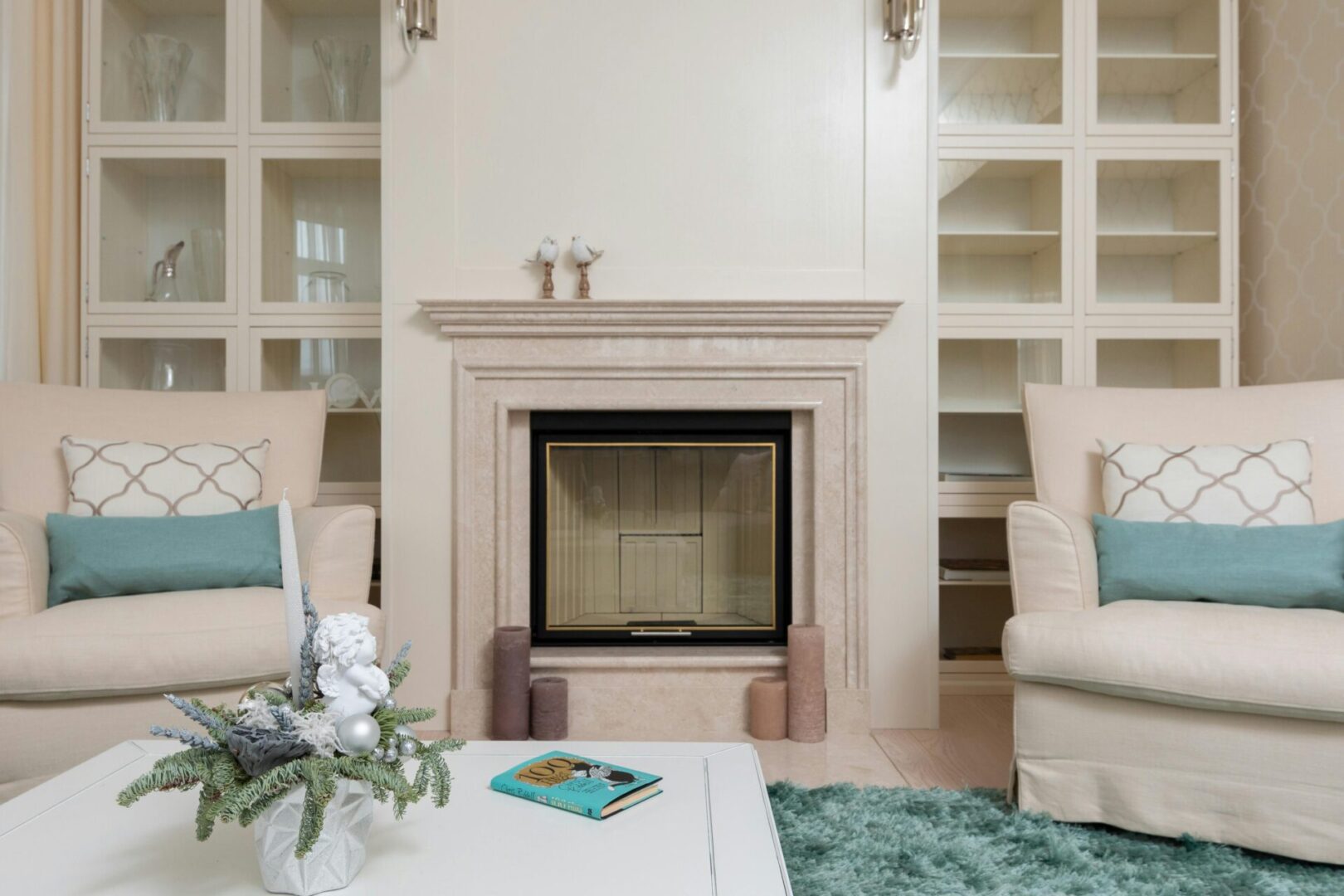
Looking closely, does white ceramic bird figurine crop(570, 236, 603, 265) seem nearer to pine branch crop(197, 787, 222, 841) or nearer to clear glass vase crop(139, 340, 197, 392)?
clear glass vase crop(139, 340, 197, 392)

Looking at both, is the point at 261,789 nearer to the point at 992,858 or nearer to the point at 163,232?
the point at 992,858

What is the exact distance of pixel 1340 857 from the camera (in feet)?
5.44

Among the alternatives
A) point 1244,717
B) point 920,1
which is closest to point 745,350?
point 920,1

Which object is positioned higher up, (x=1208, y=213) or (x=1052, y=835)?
(x=1208, y=213)

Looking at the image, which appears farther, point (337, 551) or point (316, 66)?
point (316, 66)

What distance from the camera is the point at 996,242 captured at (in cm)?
307

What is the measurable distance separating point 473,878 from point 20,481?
201 centimetres

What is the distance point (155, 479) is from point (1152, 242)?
3118mm

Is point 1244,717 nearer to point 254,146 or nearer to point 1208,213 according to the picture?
point 1208,213

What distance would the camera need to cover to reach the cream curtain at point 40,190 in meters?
2.76

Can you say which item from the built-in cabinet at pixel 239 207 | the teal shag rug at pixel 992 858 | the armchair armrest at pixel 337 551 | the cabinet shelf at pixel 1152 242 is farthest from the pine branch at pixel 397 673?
the cabinet shelf at pixel 1152 242

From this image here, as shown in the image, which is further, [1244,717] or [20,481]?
[20,481]

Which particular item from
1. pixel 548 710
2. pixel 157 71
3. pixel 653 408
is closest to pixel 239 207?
pixel 157 71

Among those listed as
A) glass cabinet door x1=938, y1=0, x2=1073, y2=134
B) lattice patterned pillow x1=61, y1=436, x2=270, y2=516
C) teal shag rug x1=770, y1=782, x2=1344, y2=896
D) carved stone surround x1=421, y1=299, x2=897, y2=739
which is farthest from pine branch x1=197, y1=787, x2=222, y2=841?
glass cabinet door x1=938, y1=0, x2=1073, y2=134
